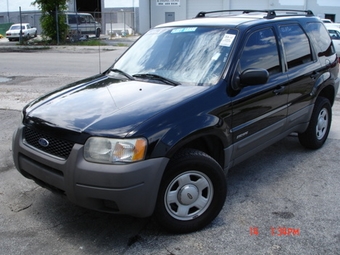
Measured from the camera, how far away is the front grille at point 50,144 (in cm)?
326

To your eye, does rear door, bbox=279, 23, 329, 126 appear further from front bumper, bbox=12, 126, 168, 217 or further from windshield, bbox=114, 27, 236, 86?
→ front bumper, bbox=12, 126, 168, 217

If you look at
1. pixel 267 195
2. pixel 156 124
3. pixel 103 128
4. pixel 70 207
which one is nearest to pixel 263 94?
pixel 267 195

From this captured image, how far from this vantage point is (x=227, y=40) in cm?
415

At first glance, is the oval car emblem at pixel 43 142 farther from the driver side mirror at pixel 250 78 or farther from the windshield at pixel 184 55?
the driver side mirror at pixel 250 78

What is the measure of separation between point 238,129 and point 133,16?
3921cm

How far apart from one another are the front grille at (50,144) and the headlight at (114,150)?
20 cm

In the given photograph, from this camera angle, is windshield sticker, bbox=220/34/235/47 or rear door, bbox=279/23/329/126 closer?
windshield sticker, bbox=220/34/235/47

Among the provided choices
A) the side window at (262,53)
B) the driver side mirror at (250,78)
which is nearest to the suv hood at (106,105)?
the driver side mirror at (250,78)

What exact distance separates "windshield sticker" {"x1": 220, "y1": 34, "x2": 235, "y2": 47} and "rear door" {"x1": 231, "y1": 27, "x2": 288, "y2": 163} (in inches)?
5.4

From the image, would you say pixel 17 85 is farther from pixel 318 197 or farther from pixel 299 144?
pixel 318 197

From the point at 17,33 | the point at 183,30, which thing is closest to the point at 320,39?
the point at 183,30

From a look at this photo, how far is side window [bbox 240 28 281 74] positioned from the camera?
4188 millimetres

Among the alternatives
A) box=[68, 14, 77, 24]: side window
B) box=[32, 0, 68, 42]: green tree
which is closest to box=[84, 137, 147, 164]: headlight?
box=[32, 0, 68, 42]: green tree

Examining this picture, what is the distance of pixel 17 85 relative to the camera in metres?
10.8
